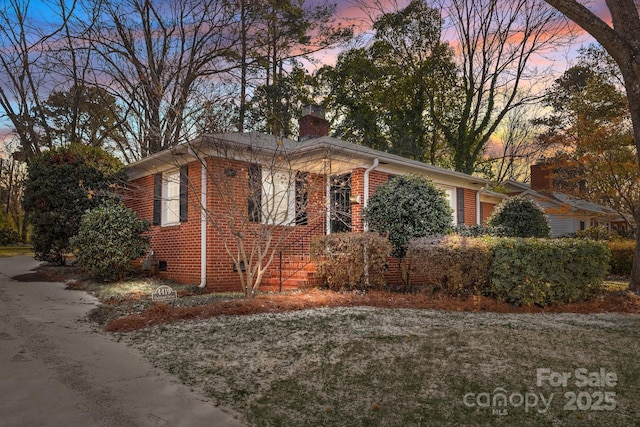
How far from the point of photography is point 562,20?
62.9 ft

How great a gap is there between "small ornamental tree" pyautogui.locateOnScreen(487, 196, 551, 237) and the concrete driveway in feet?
38.6

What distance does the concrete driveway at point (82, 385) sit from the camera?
310 cm

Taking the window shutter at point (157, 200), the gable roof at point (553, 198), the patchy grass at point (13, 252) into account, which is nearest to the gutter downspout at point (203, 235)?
the window shutter at point (157, 200)

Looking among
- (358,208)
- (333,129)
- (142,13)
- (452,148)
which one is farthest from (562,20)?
(142,13)

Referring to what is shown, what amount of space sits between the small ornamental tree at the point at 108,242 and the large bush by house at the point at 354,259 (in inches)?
170

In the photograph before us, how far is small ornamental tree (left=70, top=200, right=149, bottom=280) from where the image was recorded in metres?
9.71

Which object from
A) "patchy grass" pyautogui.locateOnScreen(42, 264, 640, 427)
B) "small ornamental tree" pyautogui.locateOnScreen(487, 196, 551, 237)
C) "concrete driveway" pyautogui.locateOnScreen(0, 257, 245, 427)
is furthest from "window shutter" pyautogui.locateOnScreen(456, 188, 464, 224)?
"concrete driveway" pyautogui.locateOnScreen(0, 257, 245, 427)

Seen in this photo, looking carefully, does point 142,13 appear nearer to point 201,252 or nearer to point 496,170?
point 201,252

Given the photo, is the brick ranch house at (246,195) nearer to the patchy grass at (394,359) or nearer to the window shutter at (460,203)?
the window shutter at (460,203)

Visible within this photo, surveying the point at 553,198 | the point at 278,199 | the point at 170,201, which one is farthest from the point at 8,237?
the point at 553,198

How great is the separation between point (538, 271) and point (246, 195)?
16.7 ft

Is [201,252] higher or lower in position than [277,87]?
lower

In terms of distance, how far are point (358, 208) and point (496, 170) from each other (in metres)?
22.3

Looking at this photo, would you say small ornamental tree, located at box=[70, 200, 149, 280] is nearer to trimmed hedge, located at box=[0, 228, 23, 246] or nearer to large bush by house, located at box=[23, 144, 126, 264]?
large bush by house, located at box=[23, 144, 126, 264]
